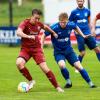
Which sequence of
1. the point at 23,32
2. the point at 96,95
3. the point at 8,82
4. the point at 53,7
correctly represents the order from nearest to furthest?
1. the point at 96,95
2. the point at 23,32
3. the point at 8,82
4. the point at 53,7

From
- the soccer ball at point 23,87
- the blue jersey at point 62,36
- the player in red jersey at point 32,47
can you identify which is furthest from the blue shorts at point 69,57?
the soccer ball at point 23,87

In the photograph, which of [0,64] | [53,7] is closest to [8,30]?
[53,7]

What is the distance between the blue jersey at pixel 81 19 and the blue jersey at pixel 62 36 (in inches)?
145

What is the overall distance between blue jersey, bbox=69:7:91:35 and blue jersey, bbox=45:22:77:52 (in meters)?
3.69

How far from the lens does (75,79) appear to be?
19.0m

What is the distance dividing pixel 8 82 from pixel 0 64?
6.13 meters

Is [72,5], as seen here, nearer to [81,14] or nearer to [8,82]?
[81,14]

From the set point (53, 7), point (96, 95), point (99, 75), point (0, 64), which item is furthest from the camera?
point (53, 7)

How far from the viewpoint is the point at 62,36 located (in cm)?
1698

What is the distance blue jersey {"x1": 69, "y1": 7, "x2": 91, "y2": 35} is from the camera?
67.9ft

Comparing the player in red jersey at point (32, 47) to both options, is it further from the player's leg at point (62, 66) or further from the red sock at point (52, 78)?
the player's leg at point (62, 66)

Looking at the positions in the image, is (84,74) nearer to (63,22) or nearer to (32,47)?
(63,22)

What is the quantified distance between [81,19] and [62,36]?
3901 millimetres

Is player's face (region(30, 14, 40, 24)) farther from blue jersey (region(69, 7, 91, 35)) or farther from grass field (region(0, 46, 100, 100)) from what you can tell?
blue jersey (region(69, 7, 91, 35))
